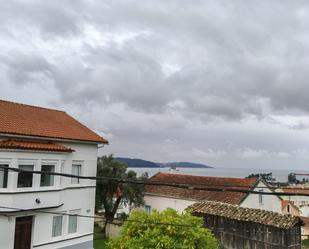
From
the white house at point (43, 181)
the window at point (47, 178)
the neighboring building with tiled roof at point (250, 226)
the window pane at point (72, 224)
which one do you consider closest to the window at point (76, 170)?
the white house at point (43, 181)

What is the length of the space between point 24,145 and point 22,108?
5.34 meters

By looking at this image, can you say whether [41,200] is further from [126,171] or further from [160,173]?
[160,173]

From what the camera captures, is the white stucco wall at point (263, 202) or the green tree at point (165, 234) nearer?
the green tree at point (165, 234)

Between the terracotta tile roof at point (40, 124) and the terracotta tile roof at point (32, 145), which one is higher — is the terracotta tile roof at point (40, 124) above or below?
above

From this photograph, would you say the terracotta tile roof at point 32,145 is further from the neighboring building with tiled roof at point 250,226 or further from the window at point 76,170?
the neighboring building with tiled roof at point 250,226

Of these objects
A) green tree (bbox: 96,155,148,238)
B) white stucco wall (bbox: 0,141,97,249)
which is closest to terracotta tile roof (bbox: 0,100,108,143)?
white stucco wall (bbox: 0,141,97,249)

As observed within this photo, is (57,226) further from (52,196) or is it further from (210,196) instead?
(210,196)

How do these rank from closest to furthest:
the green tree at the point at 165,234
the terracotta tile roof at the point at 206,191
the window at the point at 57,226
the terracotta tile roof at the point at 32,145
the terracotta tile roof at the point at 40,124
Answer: the green tree at the point at 165,234, the terracotta tile roof at the point at 32,145, the terracotta tile roof at the point at 40,124, the window at the point at 57,226, the terracotta tile roof at the point at 206,191

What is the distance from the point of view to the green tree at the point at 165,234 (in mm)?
14672

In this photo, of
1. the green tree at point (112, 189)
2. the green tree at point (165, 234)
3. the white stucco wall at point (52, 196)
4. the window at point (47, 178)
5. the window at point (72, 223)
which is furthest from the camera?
the green tree at point (112, 189)

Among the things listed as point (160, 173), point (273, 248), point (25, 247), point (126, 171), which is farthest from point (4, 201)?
point (160, 173)

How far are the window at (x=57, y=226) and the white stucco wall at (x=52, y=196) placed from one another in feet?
0.79

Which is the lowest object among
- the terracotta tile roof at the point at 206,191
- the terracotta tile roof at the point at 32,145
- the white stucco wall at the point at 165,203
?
the white stucco wall at the point at 165,203

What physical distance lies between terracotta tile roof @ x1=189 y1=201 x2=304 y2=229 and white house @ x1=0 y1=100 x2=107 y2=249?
8.03 metres
